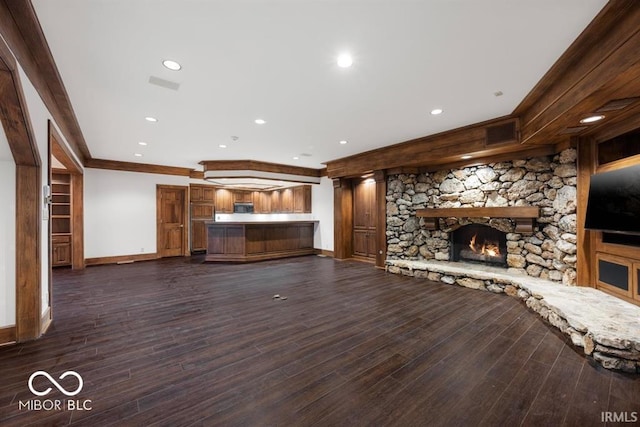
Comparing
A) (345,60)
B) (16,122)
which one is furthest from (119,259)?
(345,60)

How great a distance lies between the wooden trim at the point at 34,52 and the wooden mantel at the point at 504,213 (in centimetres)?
569

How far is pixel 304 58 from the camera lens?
239cm

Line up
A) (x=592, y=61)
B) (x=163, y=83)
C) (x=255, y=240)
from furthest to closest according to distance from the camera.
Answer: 1. (x=255, y=240)
2. (x=163, y=83)
3. (x=592, y=61)

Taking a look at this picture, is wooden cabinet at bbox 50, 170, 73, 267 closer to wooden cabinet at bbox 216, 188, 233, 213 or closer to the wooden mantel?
wooden cabinet at bbox 216, 188, 233, 213

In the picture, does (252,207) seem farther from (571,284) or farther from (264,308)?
(571,284)

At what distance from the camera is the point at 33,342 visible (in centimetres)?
264

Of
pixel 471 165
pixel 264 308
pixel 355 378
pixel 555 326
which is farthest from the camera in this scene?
pixel 471 165

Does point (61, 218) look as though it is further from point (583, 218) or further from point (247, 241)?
point (583, 218)

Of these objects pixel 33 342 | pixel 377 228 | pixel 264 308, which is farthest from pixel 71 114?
pixel 377 228

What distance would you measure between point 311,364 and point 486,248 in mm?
4473

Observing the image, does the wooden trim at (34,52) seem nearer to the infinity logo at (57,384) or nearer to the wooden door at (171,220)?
the infinity logo at (57,384)

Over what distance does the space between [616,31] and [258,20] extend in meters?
2.60

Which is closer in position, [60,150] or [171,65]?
[171,65]

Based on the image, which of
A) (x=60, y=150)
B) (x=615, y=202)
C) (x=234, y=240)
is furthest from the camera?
(x=234, y=240)
